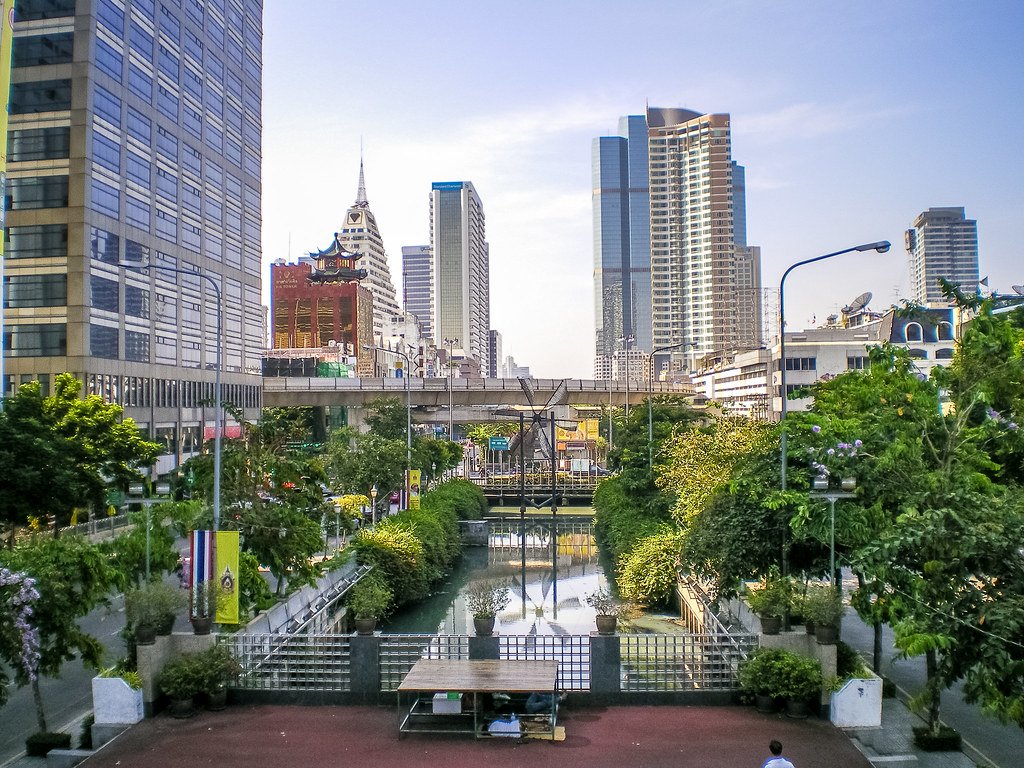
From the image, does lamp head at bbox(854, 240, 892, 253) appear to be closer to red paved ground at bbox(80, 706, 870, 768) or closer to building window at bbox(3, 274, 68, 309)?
red paved ground at bbox(80, 706, 870, 768)

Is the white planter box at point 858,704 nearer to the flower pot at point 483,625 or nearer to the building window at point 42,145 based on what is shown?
the flower pot at point 483,625

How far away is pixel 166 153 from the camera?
62.7 metres

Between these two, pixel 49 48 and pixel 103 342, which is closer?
pixel 49 48

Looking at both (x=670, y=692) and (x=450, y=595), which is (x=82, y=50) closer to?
(x=450, y=595)

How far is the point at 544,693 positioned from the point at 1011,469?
47.1 ft

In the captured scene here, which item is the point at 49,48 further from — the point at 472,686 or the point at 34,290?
the point at 472,686

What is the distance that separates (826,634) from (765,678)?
138 centimetres

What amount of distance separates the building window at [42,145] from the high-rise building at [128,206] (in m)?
0.08

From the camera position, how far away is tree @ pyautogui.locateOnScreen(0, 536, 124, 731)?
14.7 metres

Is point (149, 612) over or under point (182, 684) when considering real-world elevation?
over

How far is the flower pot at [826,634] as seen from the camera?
51.0 ft

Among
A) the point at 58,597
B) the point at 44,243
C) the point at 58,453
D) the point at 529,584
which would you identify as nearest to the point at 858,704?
the point at 58,597

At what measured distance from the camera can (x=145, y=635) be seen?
15688mm

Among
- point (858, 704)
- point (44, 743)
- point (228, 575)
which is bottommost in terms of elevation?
point (44, 743)
